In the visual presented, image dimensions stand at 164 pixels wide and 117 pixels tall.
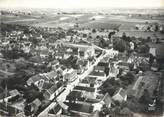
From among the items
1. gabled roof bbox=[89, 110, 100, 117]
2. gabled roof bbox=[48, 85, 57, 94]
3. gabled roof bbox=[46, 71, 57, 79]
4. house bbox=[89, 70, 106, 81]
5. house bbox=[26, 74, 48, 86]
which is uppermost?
house bbox=[89, 70, 106, 81]

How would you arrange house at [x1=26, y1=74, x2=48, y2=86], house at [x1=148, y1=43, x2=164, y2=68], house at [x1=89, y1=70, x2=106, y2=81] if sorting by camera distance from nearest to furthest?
1. house at [x1=148, y1=43, x2=164, y2=68]
2. house at [x1=89, y1=70, x2=106, y2=81]
3. house at [x1=26, y1=74, x2=48, y2=86]

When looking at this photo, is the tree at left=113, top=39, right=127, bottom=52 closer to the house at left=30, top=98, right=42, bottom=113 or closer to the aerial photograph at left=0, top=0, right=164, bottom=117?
the aerial photograph at left=0, top=0, right=164, bottom=117

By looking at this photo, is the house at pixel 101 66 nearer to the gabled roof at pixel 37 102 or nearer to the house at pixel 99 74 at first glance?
the house at pixel 99 74

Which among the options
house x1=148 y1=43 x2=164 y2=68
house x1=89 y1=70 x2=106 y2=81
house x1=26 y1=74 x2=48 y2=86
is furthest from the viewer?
house x1=26 y1=74 x2=48 y2=86

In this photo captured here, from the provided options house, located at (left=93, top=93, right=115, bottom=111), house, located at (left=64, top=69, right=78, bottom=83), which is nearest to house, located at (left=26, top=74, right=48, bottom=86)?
house, located at (left=64, top=69, right=78, bottom=83)

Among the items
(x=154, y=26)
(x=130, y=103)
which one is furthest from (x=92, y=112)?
(x=154, y=26)

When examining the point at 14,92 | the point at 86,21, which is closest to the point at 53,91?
the point at 14,92

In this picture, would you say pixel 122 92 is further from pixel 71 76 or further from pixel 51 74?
pixel 51 74

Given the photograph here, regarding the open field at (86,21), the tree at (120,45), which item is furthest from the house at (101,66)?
the open field at (86,21)
